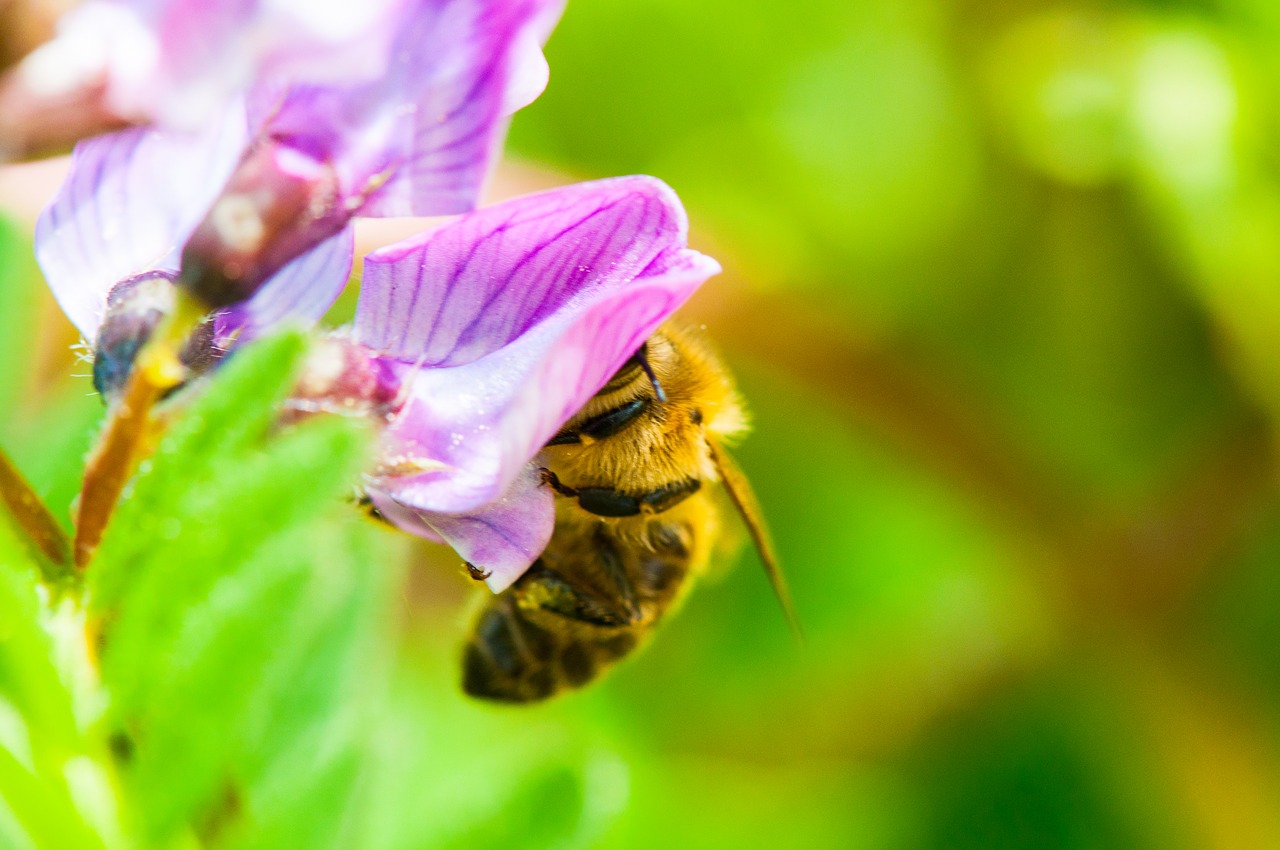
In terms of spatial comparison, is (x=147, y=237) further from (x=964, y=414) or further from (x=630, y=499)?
(x=964, y=414)

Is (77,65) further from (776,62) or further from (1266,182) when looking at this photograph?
(776,62)

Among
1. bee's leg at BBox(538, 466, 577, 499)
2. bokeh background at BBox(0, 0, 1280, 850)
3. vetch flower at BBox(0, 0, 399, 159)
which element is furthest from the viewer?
bokeh background at BBox(0, 0, 1280, 850)

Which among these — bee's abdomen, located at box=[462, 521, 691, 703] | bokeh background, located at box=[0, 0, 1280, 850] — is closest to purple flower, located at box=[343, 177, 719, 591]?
bee's abdomen, located at box=[462, 521, 691, 703]

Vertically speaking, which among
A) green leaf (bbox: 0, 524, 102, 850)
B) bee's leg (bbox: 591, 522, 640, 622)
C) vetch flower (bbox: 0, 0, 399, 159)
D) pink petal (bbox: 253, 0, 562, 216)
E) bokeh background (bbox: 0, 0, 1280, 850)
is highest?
vetch flower (bbox: 0, 0, 399, 159)

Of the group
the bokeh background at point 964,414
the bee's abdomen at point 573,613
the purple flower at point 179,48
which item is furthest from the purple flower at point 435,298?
the bokeh background at point 964,414

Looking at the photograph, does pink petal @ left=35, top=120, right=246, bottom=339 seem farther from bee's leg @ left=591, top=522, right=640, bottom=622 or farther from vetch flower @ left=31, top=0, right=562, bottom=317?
bee's leg @ left=591, top=522, right=640, bottom=622

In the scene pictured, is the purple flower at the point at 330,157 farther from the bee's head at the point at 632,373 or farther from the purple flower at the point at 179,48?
the bee's head at the point at 632,373
